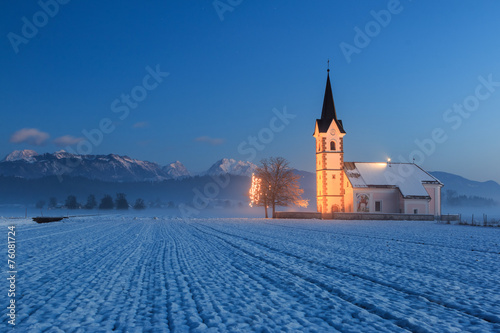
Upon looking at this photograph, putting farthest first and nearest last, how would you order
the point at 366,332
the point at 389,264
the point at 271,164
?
the point at 271,164 < the point at 389,264 < the point at 366,332

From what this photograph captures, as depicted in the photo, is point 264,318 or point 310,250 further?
point 310,250

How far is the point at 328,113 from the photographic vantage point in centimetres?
7625

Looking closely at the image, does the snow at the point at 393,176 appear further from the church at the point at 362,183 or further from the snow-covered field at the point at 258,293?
the snow-covered field at the point at 258,293

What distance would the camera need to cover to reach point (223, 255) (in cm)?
1778

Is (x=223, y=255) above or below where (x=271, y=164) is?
below

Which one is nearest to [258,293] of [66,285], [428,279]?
[428,279]

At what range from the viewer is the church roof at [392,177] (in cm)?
6912

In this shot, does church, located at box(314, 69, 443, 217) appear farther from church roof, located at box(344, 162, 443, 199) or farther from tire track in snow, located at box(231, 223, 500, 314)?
tire track in snow, located at box(231, 223, 500, 314)

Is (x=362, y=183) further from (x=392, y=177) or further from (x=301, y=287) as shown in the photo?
(x=301, y=287)

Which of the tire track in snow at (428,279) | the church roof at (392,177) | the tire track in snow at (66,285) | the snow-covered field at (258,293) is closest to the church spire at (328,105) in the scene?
the church roof at (392,177)

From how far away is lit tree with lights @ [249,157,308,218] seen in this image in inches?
2704

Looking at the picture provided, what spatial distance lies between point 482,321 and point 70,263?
1361cm

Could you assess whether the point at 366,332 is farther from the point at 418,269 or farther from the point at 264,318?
the point at 418,269

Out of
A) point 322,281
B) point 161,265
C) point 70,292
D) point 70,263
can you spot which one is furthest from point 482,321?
point 70,263
